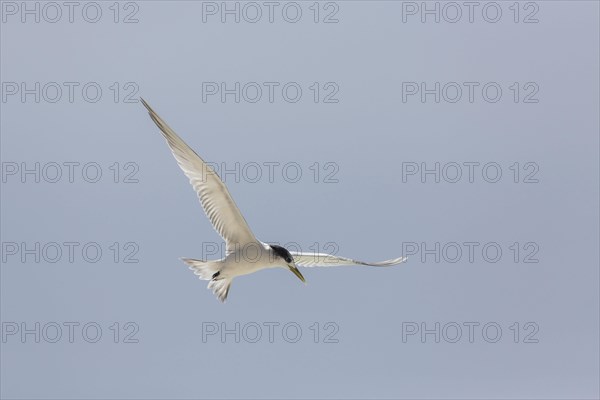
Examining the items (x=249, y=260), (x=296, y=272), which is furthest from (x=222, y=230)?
(x=296, y=272)

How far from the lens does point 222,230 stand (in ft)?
32.9

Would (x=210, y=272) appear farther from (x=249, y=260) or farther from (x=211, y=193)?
(x=211, y=193)

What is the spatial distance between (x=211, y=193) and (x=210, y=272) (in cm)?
106

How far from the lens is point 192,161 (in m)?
9.62

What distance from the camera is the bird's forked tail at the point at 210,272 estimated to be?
10.2 metres

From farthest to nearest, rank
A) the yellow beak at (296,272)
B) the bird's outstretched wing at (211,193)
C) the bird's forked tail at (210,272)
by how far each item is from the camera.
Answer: the bird's forked tail at (210,272) < the yellow beak at (296,272) < the bird's outstretched wing at (211,193)

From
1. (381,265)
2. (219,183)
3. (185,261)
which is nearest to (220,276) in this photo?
(185,261)

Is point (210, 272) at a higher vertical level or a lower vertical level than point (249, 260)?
lower

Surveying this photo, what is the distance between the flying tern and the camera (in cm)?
952

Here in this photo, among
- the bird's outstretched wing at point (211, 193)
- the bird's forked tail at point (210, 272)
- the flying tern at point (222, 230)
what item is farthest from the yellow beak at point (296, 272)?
the bird's forked tail at point (210, 272)

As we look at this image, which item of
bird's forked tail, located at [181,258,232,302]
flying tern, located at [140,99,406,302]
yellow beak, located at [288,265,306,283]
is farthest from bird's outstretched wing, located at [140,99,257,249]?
yellow beak, located at [288,265,306,283]

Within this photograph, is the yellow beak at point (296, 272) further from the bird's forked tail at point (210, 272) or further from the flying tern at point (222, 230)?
the bird's forked tail at point (210, 272)

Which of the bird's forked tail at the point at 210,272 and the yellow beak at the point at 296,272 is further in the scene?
the bird's forked tail at the point at 210,272

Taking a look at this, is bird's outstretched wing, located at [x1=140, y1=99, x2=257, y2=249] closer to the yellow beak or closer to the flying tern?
the flying tern
